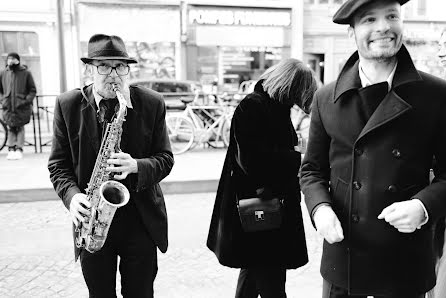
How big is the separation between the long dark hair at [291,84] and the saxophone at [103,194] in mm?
869

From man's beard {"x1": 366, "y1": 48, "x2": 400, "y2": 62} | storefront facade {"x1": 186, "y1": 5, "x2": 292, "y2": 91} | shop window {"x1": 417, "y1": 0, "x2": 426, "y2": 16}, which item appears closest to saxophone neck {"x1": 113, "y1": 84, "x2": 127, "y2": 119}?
man's beard {"x1": 366, "y1": 48, "x2": 400, "y2": 62}

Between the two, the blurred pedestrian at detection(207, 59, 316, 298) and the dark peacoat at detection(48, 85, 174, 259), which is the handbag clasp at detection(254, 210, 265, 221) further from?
the dark peacoat at detection(48, 85, 174, 259)

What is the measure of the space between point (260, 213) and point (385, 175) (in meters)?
0.96

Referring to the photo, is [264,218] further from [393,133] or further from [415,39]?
[415,39]

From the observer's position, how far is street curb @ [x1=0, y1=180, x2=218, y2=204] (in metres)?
6.96

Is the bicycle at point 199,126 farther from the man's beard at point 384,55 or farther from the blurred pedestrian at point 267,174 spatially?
the man's beard at point 384,55

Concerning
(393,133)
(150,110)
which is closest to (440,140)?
(393,133)

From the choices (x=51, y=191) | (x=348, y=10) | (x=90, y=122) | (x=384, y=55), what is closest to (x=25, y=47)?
(x=51, y=191)

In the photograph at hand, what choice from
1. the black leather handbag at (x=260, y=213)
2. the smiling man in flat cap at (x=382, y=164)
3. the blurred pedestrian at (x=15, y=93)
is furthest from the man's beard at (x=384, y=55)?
the blurred pedestrian at (x=15, y=93)

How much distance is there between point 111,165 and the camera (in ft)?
7.72

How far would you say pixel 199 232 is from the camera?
5527mm

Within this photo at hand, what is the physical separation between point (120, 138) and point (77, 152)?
10.6 inches

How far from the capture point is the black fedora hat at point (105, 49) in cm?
241

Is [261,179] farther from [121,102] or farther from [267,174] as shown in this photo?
[121,102]
